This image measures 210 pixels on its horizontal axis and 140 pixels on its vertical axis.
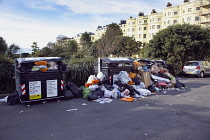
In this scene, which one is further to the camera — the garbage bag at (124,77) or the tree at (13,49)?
the tree at (13,49)

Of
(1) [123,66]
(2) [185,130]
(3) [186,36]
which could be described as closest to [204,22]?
(3) [186,36]

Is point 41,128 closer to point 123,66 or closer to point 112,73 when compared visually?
point 112,73

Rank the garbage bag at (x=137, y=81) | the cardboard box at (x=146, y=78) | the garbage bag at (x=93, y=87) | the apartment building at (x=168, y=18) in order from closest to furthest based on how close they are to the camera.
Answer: the garbage bag at (x=93, y=87), the garbage bag at (x=137, y=81), the cardboard box at (x=146, y=78), the apartment building at (x=168, y=18)

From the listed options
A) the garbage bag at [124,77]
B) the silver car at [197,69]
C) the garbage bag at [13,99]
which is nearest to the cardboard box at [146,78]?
the garbage bag at [124,77]

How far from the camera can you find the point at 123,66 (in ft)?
27.8

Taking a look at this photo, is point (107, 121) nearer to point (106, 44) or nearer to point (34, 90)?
point (34, 90)

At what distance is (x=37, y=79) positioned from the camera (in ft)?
19.6

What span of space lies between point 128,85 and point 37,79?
377 cm

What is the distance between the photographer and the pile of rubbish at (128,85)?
23.0 feet

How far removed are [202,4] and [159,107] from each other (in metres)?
45.7

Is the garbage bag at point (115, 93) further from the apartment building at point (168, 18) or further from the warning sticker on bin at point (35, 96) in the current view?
the apartment building at point (168, 18)

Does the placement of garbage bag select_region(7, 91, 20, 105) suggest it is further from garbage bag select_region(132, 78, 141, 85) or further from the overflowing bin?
garbage bag select_region(132, 78, 141, 85)

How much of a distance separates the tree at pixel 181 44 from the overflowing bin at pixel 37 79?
12462 millimetres

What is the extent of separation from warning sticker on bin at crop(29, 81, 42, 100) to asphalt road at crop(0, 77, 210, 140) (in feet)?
1.01
